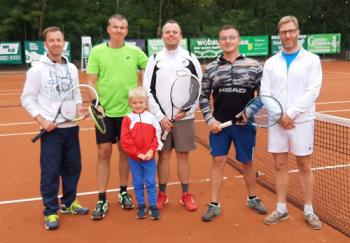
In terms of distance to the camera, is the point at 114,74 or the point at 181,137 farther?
the point at 181,137

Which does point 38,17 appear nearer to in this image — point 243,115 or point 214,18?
point 214,18

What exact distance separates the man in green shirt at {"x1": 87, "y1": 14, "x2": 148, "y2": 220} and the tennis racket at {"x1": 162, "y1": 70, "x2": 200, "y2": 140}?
49 cm

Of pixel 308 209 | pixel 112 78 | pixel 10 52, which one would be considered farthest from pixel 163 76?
pixel 10 52

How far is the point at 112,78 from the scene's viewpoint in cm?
497

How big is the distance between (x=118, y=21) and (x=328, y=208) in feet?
10.6

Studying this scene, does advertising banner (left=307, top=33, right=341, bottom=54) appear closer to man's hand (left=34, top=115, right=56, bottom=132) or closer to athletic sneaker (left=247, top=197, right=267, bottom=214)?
athletic sneaker (left=247, top=197, right=267, bottom=214)

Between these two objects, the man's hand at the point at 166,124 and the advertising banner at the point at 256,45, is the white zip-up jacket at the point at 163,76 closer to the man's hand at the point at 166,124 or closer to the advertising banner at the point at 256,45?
the man's hand at the point at 166,124

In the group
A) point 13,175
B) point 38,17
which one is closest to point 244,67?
point 13,175

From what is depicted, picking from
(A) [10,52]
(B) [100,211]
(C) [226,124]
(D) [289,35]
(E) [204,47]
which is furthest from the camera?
(E) [204,47]

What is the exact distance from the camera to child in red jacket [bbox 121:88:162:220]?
16.0ft

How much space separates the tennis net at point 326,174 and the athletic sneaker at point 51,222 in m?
2.79

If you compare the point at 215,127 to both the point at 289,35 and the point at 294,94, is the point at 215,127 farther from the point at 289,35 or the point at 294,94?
the point at 289,35

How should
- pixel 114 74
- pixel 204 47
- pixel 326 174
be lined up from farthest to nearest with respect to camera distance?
pixel 204 47 < pixel 326 174 < pixel 114 74

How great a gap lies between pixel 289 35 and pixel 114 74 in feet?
6.38
